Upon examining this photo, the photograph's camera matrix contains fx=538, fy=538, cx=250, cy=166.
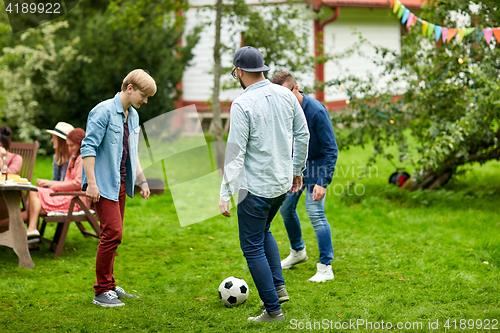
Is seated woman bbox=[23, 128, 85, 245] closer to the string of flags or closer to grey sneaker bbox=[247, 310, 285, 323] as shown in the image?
grey sneaker bbox=[247, 310, 285, 323]

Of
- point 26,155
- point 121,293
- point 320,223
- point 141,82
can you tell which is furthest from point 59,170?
point 320,223

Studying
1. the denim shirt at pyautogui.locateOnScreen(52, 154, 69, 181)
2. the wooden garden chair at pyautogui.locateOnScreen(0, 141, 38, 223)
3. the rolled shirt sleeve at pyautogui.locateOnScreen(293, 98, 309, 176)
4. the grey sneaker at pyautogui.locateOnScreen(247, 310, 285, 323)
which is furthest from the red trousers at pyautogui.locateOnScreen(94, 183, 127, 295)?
the wooden garden chair at pyautogui.locateOnScreen(0, 141, 38, 223)

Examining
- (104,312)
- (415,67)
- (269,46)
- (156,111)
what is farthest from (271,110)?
(156,111)

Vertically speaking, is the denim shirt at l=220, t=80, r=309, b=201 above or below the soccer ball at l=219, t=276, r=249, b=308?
above

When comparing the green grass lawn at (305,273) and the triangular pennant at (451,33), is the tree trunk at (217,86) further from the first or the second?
the triangular pennant at (451,33)

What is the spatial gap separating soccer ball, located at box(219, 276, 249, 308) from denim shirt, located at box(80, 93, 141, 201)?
42.8 inches

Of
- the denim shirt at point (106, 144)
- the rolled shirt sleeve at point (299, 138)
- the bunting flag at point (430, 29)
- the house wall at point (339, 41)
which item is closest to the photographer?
the rolled shirt sleeve at point (299, 138)

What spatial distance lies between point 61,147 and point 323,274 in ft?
11.1

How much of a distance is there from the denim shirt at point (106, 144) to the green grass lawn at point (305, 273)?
3.13ft

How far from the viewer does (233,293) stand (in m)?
4.07

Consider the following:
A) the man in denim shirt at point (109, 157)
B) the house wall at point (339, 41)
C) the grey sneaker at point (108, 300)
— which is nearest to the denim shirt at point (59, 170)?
the man in denim shirt at point (109, 157)

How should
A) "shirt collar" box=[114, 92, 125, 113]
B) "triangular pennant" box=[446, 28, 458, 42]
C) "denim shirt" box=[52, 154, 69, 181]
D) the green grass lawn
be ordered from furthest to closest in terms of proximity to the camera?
"triangular pennant" box=[446, 28, 458, 42]
"denim shirt" box=[52, 154, 69, 181]
"shirt collar" box=[114, 92, 125, 113]
the green grass lawn

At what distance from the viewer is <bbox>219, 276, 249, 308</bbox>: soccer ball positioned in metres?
4.07

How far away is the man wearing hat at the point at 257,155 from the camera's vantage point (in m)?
3.32
